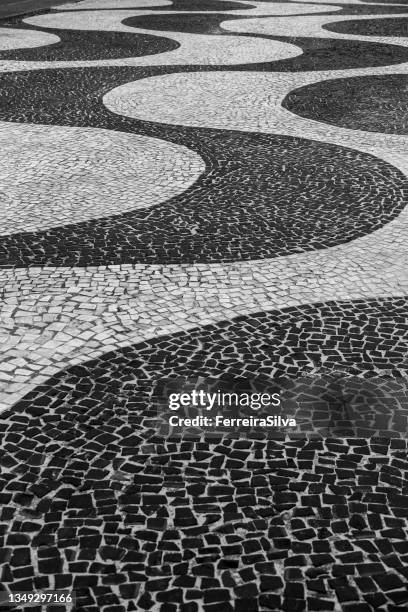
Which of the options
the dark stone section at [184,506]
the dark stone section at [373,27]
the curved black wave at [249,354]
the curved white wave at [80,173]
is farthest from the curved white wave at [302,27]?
the dark stone section at [184,506]

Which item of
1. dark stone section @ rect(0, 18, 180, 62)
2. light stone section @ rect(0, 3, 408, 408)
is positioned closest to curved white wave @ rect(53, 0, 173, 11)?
dark stone section @ rect(0, 18, 180, 62)

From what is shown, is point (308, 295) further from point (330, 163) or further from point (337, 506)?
point (330, 163)

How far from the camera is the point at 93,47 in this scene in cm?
1398

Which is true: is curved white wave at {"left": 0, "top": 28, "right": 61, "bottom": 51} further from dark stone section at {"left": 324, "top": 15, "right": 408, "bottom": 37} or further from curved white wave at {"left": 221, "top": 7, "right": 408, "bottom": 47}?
dark stone section at {"left": 324, "top": 15, "right": 408, "bottom": 37}

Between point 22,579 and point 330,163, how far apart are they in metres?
Result: 5.72

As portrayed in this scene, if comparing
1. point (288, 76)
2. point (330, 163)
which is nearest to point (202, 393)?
point (330, 163)

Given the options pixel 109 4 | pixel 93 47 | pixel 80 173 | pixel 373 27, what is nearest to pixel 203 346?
pixel 80 173

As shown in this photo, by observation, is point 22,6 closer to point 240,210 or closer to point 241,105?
point 241,105

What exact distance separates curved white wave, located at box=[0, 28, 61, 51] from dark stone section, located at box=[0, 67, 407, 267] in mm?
5632

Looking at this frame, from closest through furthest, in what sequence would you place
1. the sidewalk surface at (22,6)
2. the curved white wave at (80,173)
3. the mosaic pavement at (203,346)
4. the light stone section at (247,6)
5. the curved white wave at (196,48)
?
1. the mosaic pavement at (203,346)
2. the curved white wave at (80,173)
3. the curved white wave at (196,48)
4. the sidewalk surface at (22,6)
5. the light stone section at (247,6)

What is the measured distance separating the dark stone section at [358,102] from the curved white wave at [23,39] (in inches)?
239

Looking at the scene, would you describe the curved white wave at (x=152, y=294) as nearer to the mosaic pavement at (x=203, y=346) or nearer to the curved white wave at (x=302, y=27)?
the mosaic pavement at (x=203, y=346)

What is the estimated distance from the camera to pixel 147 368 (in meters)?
4.09

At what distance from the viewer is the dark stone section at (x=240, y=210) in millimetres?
5516
